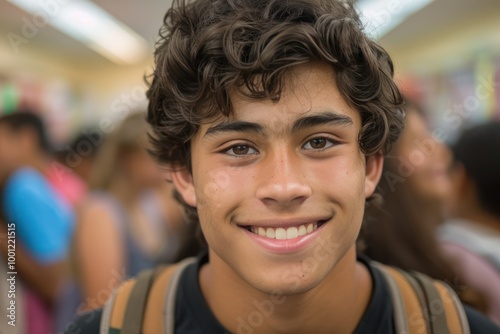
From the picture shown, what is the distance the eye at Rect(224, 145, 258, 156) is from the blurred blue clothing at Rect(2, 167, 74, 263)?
1.44 meters

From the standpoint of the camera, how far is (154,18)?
19.3 feet

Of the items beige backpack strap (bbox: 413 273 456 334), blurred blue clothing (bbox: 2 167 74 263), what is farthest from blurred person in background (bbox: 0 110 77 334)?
beige backpack strap (bbox: 413 273 456 334)

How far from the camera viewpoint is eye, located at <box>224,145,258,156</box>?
4.67ft

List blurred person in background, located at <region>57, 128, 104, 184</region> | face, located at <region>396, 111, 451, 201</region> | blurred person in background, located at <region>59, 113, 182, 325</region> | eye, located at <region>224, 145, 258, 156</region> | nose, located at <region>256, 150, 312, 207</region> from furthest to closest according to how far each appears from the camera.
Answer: blurred person in background, located at <region>57, 128, 104, 184</region> → blurred person in background, located at <region>59, 113, 182, 325</region> → face, located at <region>396, 111, 451, 201</region> → eye, located at <region>224, 145, 258, 156</region> → nose, located at <region>256, 150, 312, 207</region>

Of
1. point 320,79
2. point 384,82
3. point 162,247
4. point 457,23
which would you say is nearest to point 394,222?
point 384,82

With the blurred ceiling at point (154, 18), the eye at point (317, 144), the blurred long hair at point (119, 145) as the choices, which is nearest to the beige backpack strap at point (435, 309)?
the eye at point (317, 144)

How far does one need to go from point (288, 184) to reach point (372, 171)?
39 centimetres

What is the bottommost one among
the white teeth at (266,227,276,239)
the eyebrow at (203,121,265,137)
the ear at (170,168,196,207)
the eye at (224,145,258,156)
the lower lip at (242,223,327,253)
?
the lower lip at (242,223,327,253)

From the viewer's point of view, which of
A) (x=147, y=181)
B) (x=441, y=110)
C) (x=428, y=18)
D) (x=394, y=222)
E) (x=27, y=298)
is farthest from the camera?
(x=441, y=110)

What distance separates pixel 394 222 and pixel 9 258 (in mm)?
1539

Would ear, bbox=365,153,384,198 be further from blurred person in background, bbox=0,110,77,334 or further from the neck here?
blurred person in background, bbox=0,110,77,334

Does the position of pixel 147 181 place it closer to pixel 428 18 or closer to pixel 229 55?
pixel 229 55

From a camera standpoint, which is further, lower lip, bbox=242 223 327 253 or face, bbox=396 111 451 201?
face, bbox=396 111 451 201

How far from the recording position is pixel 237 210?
1.40 meters
